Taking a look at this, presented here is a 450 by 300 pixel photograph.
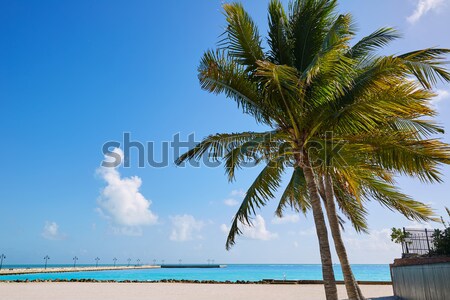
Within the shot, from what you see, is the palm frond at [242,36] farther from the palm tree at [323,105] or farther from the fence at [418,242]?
the fence at [418,242]

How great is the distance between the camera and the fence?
12.2 m

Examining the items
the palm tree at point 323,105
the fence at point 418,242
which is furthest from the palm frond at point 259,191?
the fence at point 418,242

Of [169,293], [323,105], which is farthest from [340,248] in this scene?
[169,293]

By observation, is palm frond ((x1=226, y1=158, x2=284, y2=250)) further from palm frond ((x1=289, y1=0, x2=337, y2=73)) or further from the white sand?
the white sand

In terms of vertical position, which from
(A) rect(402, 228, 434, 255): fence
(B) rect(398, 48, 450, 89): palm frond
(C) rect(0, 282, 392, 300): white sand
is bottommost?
(C) rect(0, 282, 392, 300): white sand

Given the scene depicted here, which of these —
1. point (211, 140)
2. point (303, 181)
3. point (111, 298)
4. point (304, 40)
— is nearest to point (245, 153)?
point (211, 140)

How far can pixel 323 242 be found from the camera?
719 cm

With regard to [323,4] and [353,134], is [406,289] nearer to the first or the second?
[353,134]

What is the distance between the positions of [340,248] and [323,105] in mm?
3492

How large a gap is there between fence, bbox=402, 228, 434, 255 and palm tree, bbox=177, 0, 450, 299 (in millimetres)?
4789

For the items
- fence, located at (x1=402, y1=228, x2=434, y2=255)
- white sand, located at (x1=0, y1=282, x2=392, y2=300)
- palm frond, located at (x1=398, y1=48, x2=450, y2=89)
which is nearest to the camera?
palm frond, located at (x1=398, y1=48, x2=450, y2=89)

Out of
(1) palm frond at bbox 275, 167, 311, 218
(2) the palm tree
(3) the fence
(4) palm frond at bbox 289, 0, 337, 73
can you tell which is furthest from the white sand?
(4) palm frond at bbox 289, 0, 337, 73

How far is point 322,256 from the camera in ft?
23.5

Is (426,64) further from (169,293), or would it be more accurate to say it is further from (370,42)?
(169,293)
